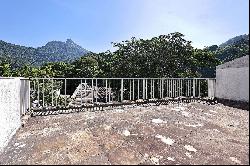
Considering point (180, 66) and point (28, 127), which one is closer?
point (28, 127)

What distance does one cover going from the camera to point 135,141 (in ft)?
11.8

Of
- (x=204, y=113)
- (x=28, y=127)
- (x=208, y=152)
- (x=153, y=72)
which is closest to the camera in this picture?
(x=208, y=152)

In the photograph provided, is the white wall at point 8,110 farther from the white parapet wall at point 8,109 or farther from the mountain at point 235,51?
the mountain at point 235,51

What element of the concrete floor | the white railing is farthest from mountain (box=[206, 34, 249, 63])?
the white railing

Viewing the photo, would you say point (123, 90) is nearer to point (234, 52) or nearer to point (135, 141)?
point (135, 141)

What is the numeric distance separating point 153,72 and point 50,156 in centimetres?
2169

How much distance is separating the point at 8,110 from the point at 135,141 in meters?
2.15

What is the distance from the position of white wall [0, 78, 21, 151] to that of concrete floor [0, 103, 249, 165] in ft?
0.45

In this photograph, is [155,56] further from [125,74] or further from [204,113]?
[204,113]

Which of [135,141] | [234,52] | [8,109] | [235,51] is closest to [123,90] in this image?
[8,109]

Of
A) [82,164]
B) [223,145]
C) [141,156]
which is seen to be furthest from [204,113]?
[82,164]

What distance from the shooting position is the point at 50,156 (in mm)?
3166

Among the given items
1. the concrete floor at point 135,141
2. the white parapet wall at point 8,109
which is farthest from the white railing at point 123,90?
the concrete floor at point 135,141

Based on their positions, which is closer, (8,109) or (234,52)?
(8,109)
